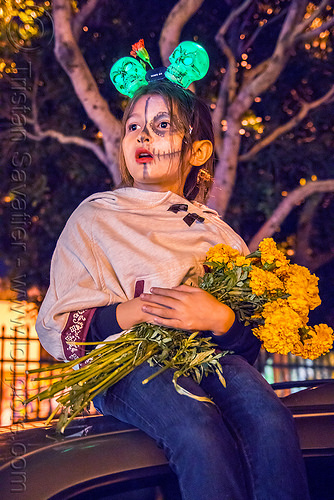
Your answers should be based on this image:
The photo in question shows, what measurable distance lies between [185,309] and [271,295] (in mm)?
360

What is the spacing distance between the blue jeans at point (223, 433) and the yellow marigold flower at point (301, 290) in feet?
1.00

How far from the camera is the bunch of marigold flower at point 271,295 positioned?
1.97m

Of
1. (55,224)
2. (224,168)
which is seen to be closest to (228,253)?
(224,168)

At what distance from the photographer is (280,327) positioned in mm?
1948

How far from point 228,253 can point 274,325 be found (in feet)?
1.23

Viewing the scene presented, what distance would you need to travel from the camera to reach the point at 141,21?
8109 mm

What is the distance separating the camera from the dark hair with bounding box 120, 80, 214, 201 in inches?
105

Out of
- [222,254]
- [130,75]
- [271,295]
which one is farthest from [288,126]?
[271,295]

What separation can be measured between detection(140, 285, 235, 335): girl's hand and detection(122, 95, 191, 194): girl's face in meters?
0.80

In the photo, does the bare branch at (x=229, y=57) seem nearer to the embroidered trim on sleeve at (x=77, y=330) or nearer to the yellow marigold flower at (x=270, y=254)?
the yellow marigold flower at (x=270, y=254)

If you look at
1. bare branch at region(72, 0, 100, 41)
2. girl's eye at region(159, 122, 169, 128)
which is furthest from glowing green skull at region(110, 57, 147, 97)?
bare branch at region(72, 0, 100, 41)

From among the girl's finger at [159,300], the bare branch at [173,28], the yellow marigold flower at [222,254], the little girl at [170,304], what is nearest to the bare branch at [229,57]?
the bare branch at [173,28]

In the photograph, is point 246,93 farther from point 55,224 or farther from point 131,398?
point 131,398

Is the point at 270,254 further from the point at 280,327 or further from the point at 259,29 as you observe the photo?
the point at 259,29
